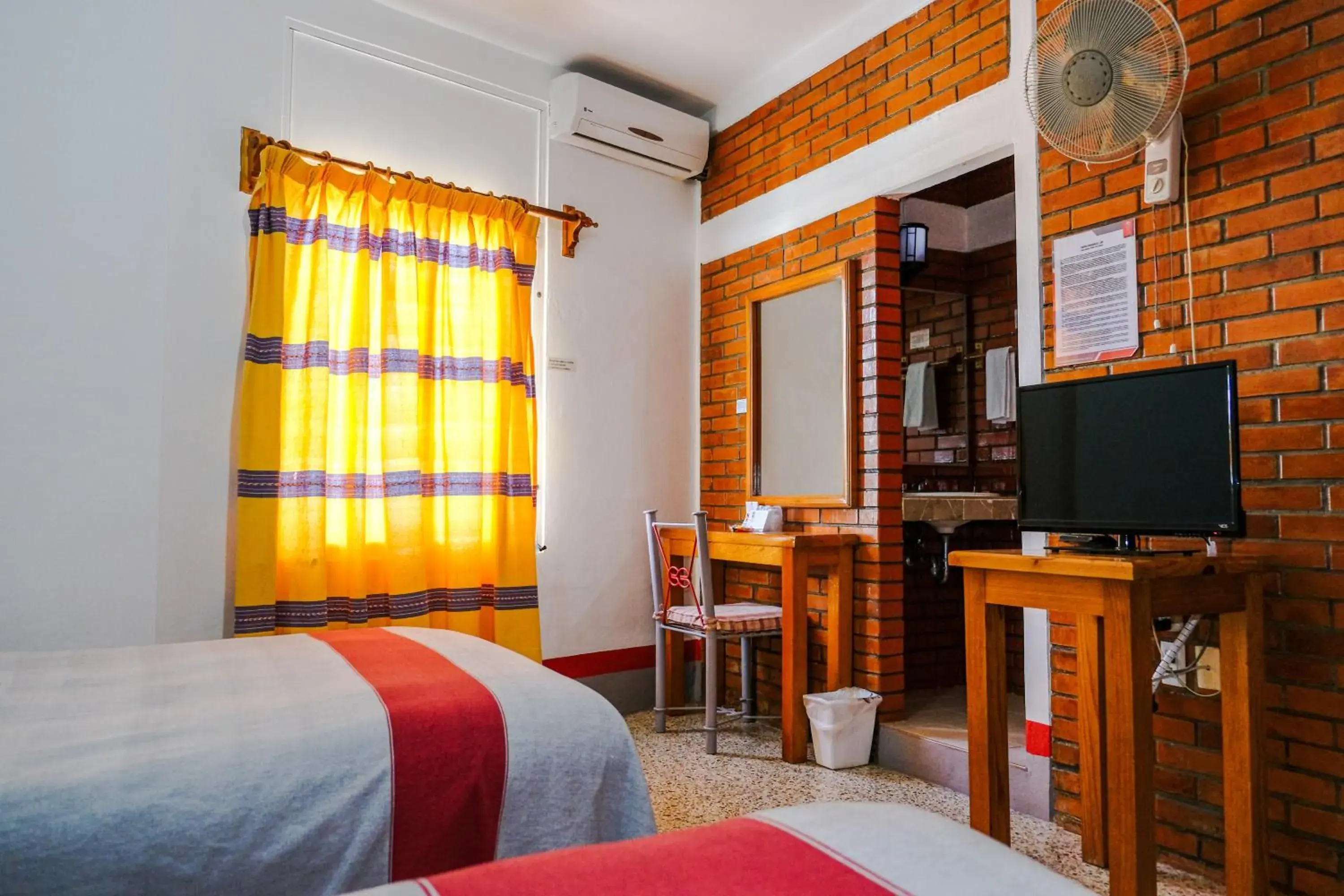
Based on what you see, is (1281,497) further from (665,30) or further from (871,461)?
(665,30)

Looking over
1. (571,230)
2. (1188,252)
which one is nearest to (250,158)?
(571,230)

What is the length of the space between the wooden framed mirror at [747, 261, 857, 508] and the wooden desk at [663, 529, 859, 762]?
0.27 metres

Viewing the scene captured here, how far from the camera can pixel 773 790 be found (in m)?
2.87

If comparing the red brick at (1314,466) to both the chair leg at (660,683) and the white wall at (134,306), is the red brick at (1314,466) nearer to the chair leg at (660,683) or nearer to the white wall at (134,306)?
the chair leg at (660,683)

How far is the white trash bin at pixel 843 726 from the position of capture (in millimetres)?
3098

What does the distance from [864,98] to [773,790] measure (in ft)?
9.02

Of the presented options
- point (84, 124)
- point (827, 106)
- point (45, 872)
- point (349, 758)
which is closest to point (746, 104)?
point (827, 106)

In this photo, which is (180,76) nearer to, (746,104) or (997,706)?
Result: (746,104)

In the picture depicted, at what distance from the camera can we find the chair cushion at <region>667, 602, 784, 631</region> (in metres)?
3.31

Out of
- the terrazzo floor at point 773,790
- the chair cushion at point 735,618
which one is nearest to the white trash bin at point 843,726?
the terrazzo floor at point 773,790

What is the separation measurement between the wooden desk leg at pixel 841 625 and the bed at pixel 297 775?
185 centimetres

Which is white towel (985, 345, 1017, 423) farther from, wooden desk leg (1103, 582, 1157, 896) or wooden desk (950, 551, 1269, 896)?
wooden desk leg (1103, 582, 1157, 896)

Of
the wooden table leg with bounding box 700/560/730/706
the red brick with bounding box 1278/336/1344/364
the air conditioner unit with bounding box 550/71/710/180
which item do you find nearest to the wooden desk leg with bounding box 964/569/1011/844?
the red brick with bounding box 1278/336/1344/364

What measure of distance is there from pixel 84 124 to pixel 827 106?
9.36ft
